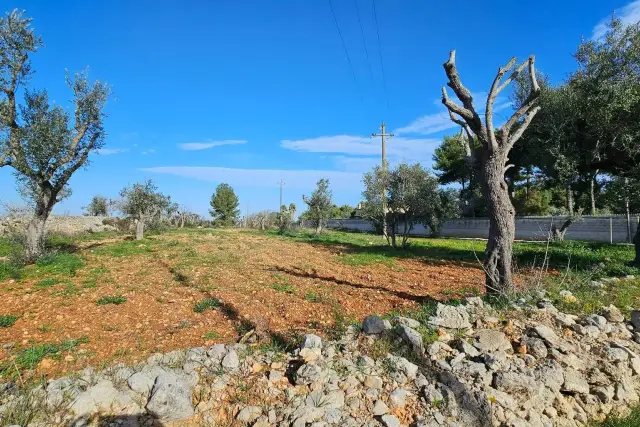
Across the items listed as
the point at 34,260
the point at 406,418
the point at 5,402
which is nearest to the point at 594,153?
the point at 406,418

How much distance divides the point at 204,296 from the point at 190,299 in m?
0.35

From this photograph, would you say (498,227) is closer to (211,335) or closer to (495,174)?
(495,174)

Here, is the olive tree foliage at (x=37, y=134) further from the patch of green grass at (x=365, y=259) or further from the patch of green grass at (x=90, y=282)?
the patch of green grass at (x=365, y=259)

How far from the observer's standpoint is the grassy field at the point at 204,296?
567 centimetres

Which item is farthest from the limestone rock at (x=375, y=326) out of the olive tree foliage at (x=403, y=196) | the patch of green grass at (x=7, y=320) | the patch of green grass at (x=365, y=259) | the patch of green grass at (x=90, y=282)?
the olive tree foliage at (x=403, y=196)

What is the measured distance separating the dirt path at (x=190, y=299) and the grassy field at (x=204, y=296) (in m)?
0.03

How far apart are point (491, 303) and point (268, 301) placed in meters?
4.68

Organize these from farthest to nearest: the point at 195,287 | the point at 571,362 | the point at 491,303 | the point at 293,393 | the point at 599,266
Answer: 1. the point at 599,266
2. the point at 195,287
3. the point at 491,303
4. the point at 571,362
5. the point at 293,393

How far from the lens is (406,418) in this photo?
3881 millimetres

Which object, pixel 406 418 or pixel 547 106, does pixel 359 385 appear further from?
pixel 547 106

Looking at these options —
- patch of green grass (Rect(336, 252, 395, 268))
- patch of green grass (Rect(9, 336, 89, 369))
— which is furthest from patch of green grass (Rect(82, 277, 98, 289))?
patch of green grass (Rect(336, 252, 395, 268))

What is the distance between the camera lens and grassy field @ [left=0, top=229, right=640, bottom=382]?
18.6 feet

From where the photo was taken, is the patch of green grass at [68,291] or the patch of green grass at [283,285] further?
the patch of green grass at [283,285]

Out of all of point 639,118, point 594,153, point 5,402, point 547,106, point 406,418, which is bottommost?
point 406,418
